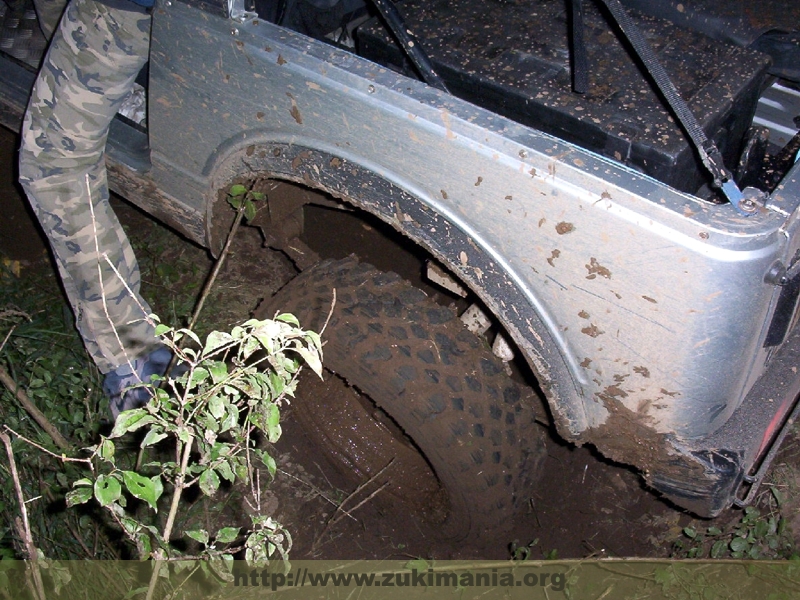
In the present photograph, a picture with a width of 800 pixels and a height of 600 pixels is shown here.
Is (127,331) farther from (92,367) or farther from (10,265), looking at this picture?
(10,265)

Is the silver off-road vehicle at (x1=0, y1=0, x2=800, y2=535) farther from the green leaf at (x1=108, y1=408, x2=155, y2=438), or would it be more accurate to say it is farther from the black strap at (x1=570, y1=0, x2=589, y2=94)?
the green leaf at (x1=108, y1=408, x2=155, y2=438)

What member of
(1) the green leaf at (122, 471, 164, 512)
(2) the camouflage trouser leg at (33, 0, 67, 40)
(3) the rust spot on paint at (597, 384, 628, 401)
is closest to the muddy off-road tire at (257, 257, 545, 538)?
(3) the rust spot on paint at (597, 384, 628, 401)

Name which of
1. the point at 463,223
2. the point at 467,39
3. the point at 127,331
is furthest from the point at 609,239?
the point at 127,331

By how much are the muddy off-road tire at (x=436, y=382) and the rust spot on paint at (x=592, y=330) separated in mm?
499

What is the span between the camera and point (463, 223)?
66.8 inches

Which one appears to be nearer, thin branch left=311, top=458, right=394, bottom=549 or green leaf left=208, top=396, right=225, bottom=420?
green leaf left=208, top=396, right=225, bottom=420

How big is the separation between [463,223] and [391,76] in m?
0.39

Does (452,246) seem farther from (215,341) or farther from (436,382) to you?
(215,341)

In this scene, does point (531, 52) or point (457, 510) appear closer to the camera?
point (531, 52)

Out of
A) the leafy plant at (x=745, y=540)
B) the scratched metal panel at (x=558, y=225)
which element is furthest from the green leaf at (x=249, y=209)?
the leafy plant at (x=745, y=540)

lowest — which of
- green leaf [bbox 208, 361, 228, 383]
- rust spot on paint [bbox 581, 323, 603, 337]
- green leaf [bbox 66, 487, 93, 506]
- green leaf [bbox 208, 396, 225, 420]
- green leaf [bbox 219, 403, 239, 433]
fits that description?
green leaf [bbox 66, 487, 93, 506]

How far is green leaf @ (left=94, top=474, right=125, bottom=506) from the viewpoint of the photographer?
3.98ft

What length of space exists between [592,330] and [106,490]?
1.05 meters

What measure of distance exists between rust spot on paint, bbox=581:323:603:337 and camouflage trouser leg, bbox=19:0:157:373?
132 cm
